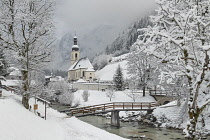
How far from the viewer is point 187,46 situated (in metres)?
6.55

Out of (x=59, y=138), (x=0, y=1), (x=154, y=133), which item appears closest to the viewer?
(x=59, y=138)

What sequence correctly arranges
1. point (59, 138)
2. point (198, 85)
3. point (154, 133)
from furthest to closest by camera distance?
point (154, 133) → point (59, 138) → point (198, 85)

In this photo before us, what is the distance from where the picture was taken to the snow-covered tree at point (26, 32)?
15.5 metres

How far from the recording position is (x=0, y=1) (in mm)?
15430

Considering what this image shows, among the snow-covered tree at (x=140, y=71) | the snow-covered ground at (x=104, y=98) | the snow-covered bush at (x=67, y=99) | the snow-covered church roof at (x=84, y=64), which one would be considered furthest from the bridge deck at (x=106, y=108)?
the snow-covered church roof at (x=84, y=64)

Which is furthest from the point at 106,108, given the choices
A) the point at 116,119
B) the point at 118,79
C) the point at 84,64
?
the point at 84,64

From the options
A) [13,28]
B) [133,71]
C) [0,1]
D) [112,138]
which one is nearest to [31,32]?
[13,28]

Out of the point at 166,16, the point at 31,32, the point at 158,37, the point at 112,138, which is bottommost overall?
the point at 112,138

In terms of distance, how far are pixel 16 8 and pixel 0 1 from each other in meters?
1.15

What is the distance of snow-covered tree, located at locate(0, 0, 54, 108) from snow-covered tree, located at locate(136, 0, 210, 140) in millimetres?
10912

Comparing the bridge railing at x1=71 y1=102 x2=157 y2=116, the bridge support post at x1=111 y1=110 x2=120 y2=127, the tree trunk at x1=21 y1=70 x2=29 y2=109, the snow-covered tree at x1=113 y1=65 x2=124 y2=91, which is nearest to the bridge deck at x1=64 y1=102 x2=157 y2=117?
the bridge railing at x1=71 y1=102 x2=157 y2=116

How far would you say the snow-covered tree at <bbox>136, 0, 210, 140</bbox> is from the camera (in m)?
6.32

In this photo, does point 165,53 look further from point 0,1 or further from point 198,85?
point 0,1

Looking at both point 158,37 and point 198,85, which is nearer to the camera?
point 198,85
